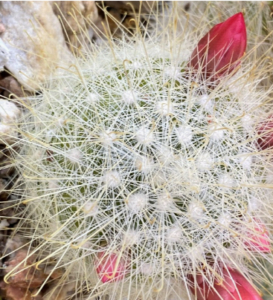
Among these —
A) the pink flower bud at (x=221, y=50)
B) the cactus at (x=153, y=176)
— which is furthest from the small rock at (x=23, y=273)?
the pink flower bud at (x=221, y=50)

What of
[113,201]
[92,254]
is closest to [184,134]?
[113,201]

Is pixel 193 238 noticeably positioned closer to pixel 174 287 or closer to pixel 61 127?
pixel 174 287

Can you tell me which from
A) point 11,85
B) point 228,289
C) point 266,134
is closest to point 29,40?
point 11,85

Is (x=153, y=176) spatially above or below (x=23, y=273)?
above

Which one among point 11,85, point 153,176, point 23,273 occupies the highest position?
point 11,85

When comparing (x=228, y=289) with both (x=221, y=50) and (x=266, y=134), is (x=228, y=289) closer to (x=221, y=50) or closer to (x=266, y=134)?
(x=266, y=134)
